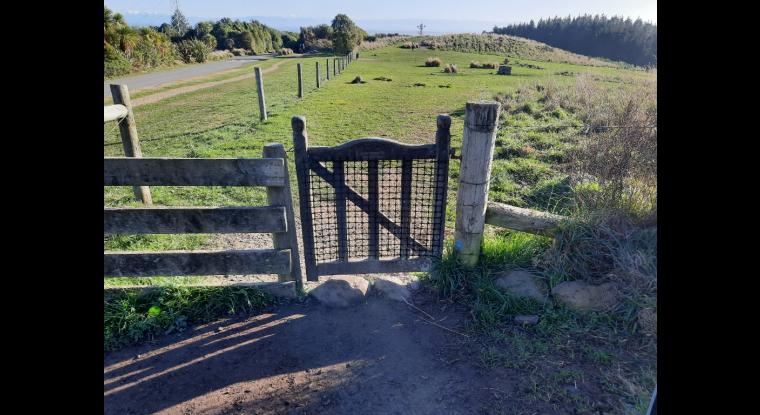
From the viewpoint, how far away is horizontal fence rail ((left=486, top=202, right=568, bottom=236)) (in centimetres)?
422

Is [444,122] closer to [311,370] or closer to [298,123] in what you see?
[298,123]

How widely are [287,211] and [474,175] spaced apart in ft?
5.73

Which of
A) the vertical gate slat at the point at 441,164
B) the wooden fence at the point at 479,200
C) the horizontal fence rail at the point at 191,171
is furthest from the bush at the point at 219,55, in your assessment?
the wooden fence at the point at 479,200

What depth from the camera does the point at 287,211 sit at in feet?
12.5

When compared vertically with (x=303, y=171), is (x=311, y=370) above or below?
below

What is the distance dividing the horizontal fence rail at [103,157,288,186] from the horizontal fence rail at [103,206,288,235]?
239mm

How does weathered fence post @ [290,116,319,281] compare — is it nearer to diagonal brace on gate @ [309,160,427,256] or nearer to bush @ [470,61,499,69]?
diagonal brace on gate @ [309,160,427,256]

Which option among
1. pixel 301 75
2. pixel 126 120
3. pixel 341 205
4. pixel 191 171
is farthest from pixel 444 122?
pixel 301 75

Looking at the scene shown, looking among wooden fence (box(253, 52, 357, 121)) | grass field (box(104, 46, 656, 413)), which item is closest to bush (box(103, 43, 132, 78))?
grass field (box(104, 46, 656, 413))

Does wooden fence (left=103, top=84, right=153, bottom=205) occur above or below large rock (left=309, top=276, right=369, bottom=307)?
above

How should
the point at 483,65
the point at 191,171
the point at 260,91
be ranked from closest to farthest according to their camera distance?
the point at 191,171 < the point at 260,91 < the point at 483,65
